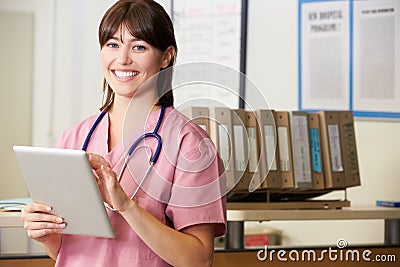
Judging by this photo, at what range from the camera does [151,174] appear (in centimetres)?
151

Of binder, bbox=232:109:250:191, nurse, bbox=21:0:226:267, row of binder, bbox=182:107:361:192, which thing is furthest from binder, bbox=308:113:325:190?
nurse, bbox=21:0:226:267

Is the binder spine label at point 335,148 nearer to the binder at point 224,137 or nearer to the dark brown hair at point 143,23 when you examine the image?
the binder at point 224,137

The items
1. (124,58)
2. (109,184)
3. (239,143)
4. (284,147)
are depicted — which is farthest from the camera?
(284,147)

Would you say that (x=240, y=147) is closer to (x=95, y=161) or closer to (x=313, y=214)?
(x=313, y=214)

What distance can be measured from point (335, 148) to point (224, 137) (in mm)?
815

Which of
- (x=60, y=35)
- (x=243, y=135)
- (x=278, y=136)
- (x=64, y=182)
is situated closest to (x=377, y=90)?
(x=278, y=136)

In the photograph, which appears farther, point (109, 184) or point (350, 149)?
point (350, 149)

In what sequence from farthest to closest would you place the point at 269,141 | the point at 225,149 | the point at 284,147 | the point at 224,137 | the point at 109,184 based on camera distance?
the point at 284,147 < the point at 269,141 < the point at 224,137 < the point at 225,149 < the point at 109,184

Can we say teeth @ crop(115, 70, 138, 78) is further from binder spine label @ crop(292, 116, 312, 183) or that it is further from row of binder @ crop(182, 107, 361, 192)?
binder spine label @ crop(292, 116, 312, 183)

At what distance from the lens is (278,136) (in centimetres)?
259

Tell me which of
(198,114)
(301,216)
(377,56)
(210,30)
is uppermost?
(210,30)

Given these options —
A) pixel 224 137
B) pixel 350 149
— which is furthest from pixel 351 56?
pixel 224 137

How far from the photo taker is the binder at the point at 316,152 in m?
2.60

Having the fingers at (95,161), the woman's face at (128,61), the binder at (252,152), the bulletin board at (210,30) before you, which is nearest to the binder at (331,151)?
the binder at (252,152)
